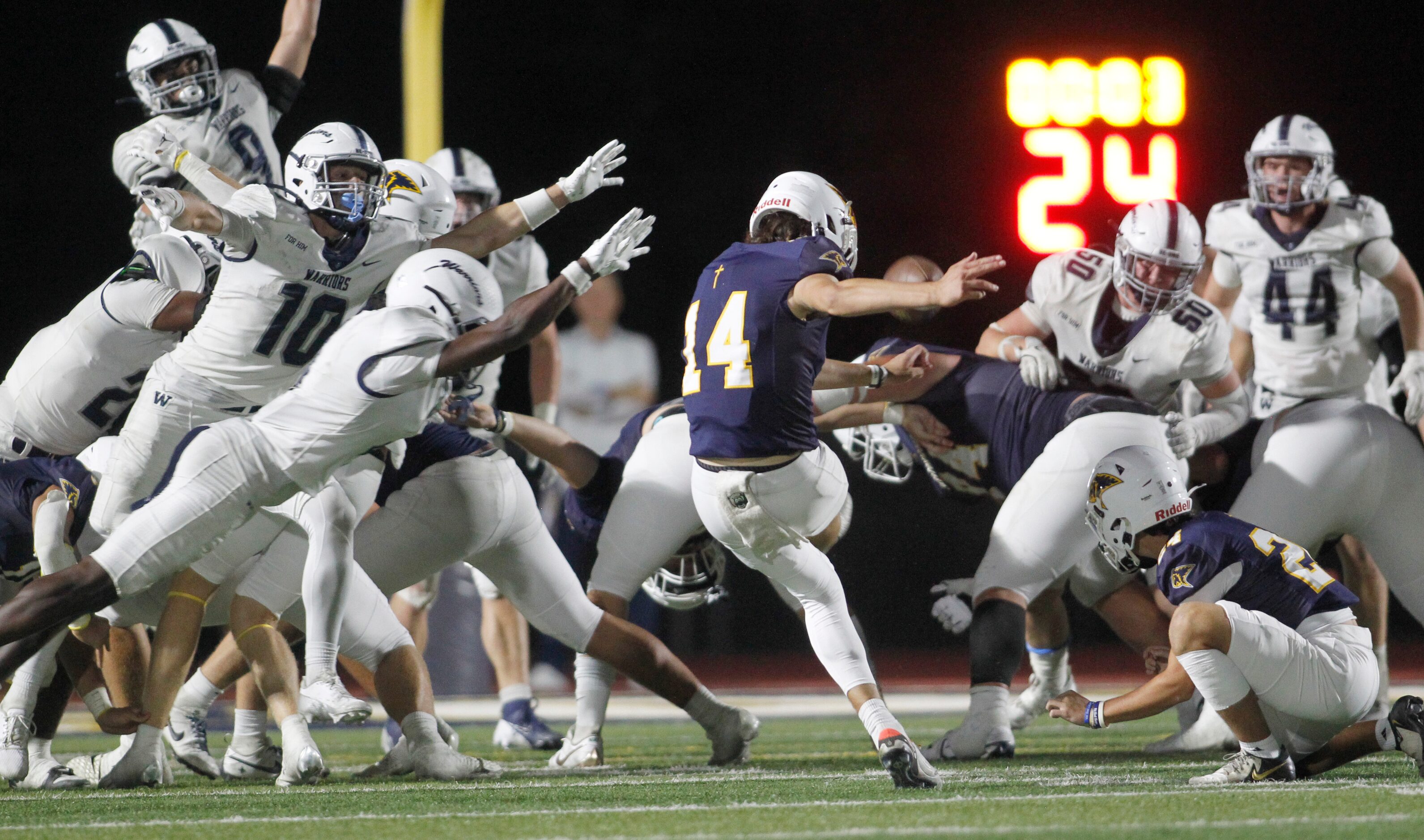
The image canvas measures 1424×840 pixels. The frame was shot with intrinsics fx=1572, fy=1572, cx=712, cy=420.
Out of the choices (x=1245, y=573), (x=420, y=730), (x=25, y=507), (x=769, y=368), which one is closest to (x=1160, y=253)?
(x=1245, y=573)

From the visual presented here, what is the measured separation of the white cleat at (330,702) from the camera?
12.0 feet

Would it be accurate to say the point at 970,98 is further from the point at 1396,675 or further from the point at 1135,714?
the point at 1135,714

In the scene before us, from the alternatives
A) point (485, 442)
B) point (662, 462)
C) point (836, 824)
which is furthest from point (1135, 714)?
point (485, 442)

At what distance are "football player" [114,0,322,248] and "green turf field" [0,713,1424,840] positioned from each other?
210 cm

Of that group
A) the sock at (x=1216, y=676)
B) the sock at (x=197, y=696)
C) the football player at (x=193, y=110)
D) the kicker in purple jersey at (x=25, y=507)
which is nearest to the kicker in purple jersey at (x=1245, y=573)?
the sock at (x=1216, y=676)

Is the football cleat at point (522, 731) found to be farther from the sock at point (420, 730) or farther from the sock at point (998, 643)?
the sock at point (998, 643)

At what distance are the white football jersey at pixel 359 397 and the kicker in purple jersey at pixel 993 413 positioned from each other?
1641 millimetres

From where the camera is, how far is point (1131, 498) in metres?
3.72

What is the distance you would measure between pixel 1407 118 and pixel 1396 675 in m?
3.19

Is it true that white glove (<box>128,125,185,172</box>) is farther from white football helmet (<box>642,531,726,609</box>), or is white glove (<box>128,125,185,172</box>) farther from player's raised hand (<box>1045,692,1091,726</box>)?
player's raised hand (<box>1045,692,1091,726</box>)

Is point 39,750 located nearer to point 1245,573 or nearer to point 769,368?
point 769,368

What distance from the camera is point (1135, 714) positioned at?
3.60 m

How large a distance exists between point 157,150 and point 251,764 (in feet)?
6.56

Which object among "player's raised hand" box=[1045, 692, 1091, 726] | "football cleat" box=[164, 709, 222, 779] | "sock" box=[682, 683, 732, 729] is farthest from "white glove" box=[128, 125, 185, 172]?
"player's raised hand" box=[1045, 692, 1091, 726]
